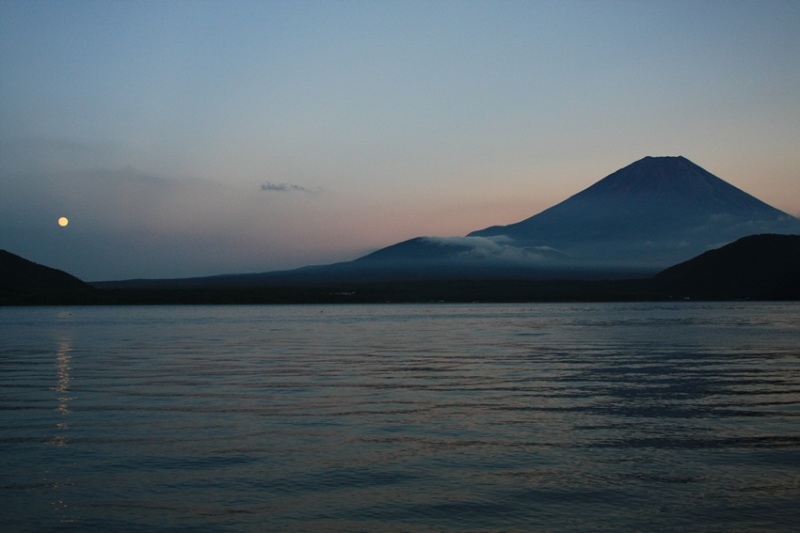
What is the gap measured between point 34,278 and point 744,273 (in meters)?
134

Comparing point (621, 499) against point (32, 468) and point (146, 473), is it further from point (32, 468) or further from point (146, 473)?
point (32, 468)

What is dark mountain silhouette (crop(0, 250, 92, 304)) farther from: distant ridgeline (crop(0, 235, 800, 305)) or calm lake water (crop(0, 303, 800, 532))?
calm lake water (crop(0, 303, 800, 532))

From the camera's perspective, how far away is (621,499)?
37.3ft

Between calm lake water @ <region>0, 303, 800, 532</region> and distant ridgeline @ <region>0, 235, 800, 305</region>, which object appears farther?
distant ridgeline @ <region>0, 235, 800, 305</region>

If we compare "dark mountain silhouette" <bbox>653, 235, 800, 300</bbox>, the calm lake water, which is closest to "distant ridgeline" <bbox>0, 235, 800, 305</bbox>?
"dark mountain silhouette" <bbox>653, 235, 800, 300</bbox>

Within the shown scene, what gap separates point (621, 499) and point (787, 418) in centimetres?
765

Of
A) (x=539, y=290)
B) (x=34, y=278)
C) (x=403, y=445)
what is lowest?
(x=403, y=445)

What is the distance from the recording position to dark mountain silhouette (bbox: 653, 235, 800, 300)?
139500 mm

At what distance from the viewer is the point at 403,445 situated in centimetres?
1488

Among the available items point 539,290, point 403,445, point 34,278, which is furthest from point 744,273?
point 403,445

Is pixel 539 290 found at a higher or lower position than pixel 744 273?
lower

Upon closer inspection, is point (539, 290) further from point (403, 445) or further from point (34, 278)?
point (403, 445)

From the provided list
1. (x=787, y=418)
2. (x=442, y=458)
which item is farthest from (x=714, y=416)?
(x=442, y=458)

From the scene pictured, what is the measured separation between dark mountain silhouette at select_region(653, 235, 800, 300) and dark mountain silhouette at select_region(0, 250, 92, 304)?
109 m
